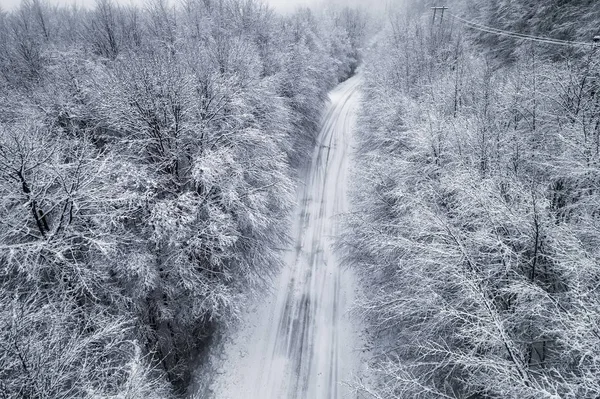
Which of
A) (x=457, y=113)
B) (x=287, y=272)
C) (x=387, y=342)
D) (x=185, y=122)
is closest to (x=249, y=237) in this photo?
(x=287, y=272)

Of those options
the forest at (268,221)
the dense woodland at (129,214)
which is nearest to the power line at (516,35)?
the forest at (268,221)

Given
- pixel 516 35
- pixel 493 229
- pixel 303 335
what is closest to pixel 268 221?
pixel 303 335

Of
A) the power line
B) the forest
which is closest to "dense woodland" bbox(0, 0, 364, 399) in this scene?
the forest

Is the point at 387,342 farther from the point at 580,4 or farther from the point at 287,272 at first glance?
the point at 580,4

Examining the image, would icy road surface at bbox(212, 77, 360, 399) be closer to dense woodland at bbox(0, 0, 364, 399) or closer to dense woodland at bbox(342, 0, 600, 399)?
dense woodland at bbox(342, 0, 600, 399)

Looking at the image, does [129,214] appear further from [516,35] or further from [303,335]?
[516,35]
